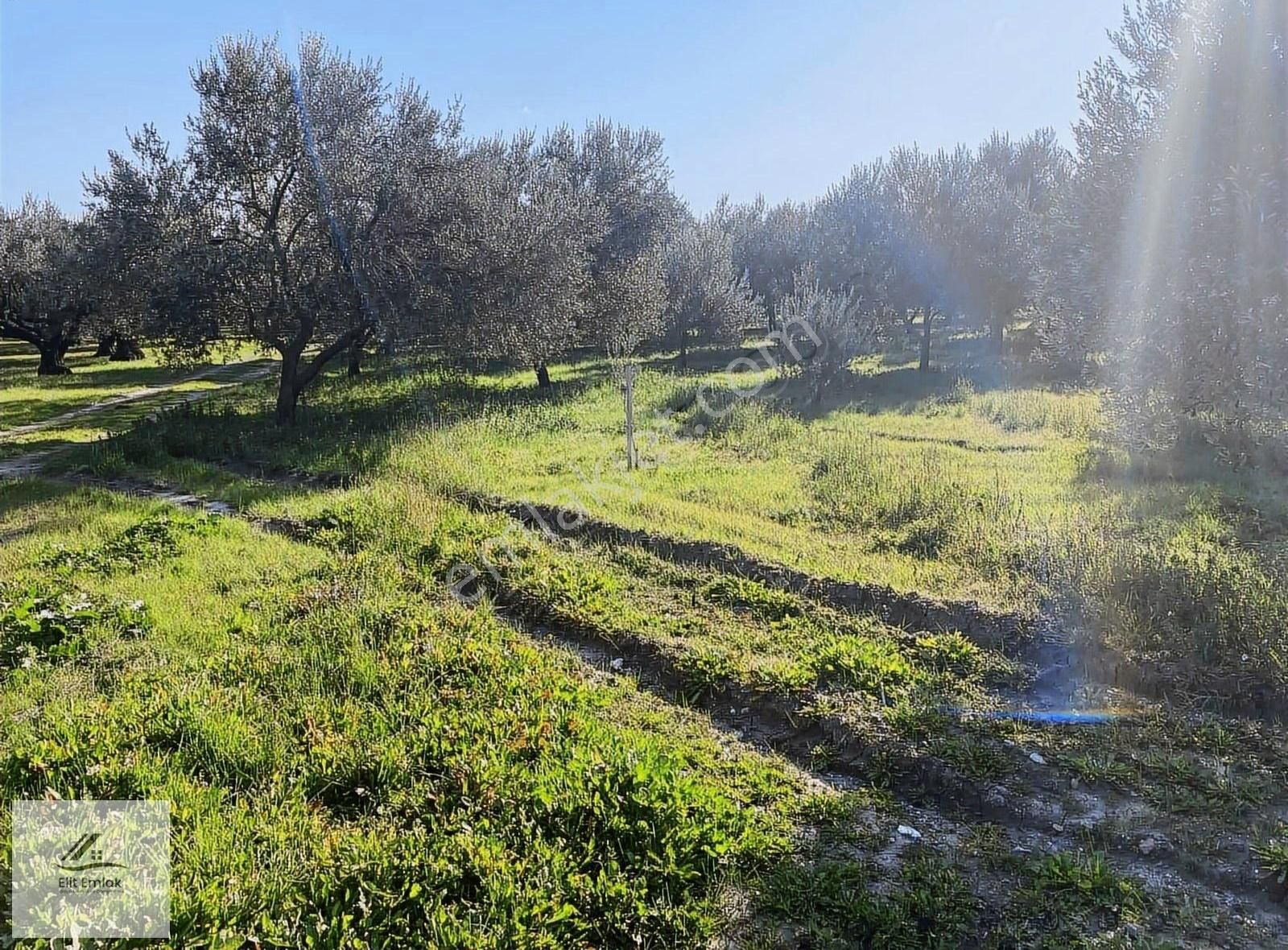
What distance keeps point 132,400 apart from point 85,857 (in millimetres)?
22677

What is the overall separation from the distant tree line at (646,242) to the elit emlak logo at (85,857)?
10160 mm

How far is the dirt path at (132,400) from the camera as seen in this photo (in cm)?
1270

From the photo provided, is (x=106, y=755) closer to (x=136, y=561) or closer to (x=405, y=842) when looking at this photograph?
(x=405, y=842)

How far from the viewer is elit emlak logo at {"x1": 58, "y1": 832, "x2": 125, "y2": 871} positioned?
9.77 ft

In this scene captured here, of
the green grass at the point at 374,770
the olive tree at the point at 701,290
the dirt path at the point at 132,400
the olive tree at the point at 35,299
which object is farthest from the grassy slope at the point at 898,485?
the olive tree at the point at 35,299

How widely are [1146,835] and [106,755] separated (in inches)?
204

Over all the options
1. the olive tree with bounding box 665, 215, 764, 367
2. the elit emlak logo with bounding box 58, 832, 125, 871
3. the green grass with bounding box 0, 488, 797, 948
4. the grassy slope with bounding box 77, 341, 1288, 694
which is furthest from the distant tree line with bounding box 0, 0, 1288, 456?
the elit emlak logo with bounding box 58, 832, 125, 871

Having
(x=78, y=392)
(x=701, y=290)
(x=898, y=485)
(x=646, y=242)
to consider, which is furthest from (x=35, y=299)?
(x=898, y=485)

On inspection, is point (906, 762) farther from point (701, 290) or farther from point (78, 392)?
point (78, 392)

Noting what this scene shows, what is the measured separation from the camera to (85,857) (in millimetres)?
3029

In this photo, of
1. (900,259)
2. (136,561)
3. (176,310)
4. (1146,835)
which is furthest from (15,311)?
(1146,835)

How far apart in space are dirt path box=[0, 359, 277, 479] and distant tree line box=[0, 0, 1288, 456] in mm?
2666

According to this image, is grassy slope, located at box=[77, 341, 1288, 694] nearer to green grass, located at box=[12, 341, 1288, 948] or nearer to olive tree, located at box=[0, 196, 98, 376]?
green grass, located at box=[12, 341, 1288, 948]

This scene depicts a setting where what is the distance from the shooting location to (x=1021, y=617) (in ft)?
19.1
